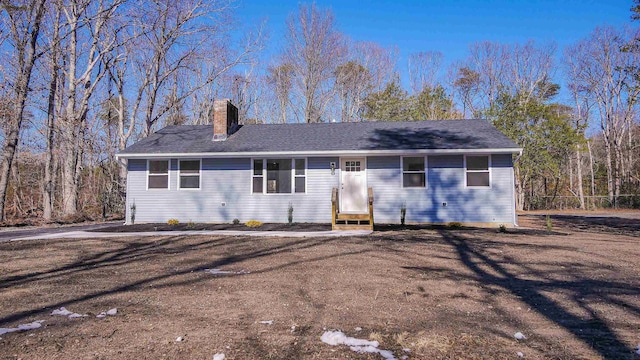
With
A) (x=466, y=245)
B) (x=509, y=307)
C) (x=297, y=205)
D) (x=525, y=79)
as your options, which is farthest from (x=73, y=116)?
(x=525, y=79)

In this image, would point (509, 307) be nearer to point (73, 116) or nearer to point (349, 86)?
point (73, 116)

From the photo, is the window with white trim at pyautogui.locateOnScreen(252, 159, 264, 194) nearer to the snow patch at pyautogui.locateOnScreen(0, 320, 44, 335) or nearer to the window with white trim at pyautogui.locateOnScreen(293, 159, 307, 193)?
the window with white trim at pyautogui.locateOnScreen(293, 159, 307, 193)

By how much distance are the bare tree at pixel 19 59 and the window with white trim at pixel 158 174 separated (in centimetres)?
538

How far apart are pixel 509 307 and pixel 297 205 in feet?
30.6

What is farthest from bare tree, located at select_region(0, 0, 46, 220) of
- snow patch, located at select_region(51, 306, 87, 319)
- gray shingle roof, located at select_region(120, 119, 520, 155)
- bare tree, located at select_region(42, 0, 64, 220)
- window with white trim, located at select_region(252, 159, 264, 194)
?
snow patch, located at select_region(51, 306, 87, 319)

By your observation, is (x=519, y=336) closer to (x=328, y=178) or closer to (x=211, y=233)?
(x=211, y=233)

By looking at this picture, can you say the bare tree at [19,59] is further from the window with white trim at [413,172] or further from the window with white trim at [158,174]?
the window with white trim at [413,172]

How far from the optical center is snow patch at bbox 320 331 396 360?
112 inches

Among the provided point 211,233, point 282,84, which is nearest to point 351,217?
point 211,233

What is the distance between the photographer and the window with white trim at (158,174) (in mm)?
13328

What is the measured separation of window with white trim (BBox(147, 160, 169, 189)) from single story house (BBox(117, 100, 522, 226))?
3 cm

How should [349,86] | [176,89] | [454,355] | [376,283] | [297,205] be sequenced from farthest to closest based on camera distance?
[349,86]
[176,89]
[297,205]
[376,283]
[454,355]

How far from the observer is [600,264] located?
20.4 ft

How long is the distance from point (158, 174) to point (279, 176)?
13.9ft
